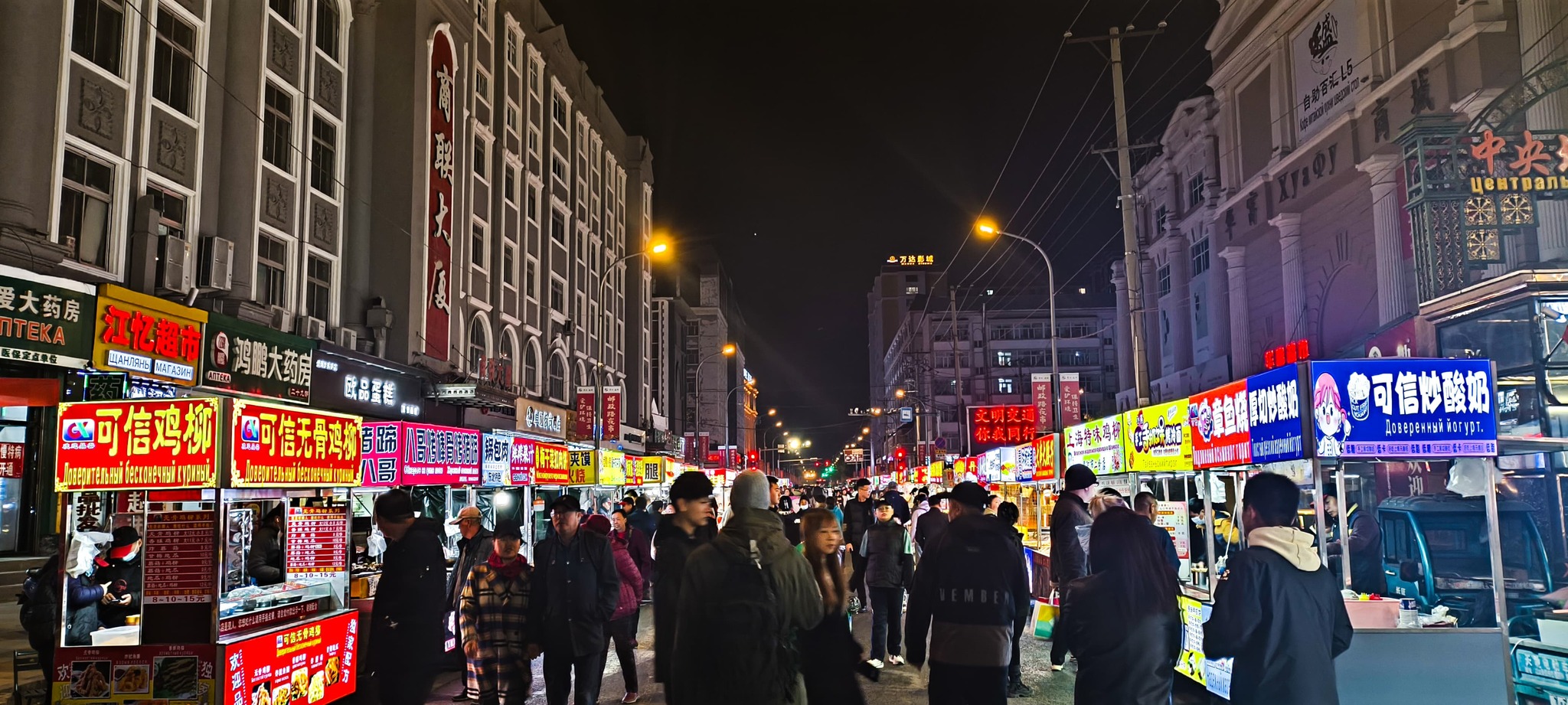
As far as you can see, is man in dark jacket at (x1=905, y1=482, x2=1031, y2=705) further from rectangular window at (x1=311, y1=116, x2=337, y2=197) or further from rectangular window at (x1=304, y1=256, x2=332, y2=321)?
rectangular window at (x1=311, y1=116, x2=337, y2=197)

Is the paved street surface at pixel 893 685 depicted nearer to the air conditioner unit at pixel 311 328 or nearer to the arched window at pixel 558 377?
the air conditioner unit at pixel 311 328

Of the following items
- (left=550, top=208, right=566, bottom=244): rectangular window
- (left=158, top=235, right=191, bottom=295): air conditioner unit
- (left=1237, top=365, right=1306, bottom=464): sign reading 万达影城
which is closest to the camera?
(left=1237, top=365, right=1306, bottom=464): sign reading 万达影城

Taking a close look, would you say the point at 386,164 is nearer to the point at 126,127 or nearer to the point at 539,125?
the point at 126,127

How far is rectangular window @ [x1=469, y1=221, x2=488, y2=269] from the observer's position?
34.5m

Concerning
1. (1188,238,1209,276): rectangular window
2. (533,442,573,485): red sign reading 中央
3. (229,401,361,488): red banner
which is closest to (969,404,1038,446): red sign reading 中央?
(1188,238,1209,276): rectangular window

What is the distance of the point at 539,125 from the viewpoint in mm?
42969

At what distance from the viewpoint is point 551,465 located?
19344mm

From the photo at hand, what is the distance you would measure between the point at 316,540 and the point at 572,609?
3524mm

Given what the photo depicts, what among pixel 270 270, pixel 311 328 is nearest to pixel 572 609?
pixel 270 270

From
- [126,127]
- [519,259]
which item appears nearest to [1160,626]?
[126,127]

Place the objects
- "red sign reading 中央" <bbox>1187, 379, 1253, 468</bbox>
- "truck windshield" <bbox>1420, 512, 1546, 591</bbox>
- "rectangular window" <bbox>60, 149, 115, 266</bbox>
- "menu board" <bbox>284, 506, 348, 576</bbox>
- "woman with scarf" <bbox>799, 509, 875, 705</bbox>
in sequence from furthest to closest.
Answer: "rectangular window" <bbox>60, 149, 115, 266</bbox>, "truck windshield" <bbox>1420, 512, 1546, 591</bbox>, "menu board" <bbox>284, 506, 348, 576</bbox>, "red sign reading 中央" <bbox>1187, 379, 1253, 468</bbox>, "woman with scarf" <bbox>799, 509, 875, 705</bbox>

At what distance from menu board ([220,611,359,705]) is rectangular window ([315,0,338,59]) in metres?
20.4

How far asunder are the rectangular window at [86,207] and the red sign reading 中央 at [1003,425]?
24.8 m

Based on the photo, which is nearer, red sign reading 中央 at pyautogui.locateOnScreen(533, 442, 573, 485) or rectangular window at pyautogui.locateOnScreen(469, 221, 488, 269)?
red sign reading 中央 at pyautogui.locateOnScreen(533, 442, 573, 485)
